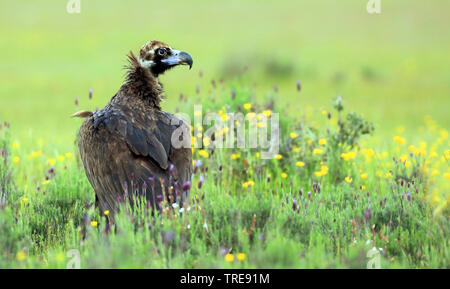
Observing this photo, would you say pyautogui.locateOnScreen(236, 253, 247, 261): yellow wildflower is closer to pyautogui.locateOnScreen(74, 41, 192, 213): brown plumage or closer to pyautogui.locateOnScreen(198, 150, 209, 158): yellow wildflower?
pyautogui.locateOnScreen(74, 41, 192, 213): brown plumage

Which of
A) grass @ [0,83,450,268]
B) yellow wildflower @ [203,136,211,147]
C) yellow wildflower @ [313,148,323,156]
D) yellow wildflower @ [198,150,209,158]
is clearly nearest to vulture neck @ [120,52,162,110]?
grass @ [0,83,450,268]

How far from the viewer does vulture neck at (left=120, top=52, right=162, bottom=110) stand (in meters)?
5.60

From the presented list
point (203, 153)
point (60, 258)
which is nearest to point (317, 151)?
point (203, 153)

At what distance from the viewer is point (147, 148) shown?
194 inches

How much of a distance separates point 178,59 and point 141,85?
42cm

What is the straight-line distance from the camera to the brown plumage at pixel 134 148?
189 inches

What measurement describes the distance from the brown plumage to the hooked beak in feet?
0.92

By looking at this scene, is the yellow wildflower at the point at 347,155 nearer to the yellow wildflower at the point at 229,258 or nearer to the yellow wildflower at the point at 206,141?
the yellow wildflower at the point at 206,141

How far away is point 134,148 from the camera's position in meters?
4.92

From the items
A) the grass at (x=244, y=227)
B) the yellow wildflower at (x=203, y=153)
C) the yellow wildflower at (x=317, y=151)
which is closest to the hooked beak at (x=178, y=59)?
the grass at (x=244, y=227)

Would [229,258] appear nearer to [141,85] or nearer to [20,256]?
[20,256]

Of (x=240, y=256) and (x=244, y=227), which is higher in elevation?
(x=244, y=227)

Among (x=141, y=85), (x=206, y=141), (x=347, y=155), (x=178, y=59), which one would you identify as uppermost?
(x=178, y=59)
